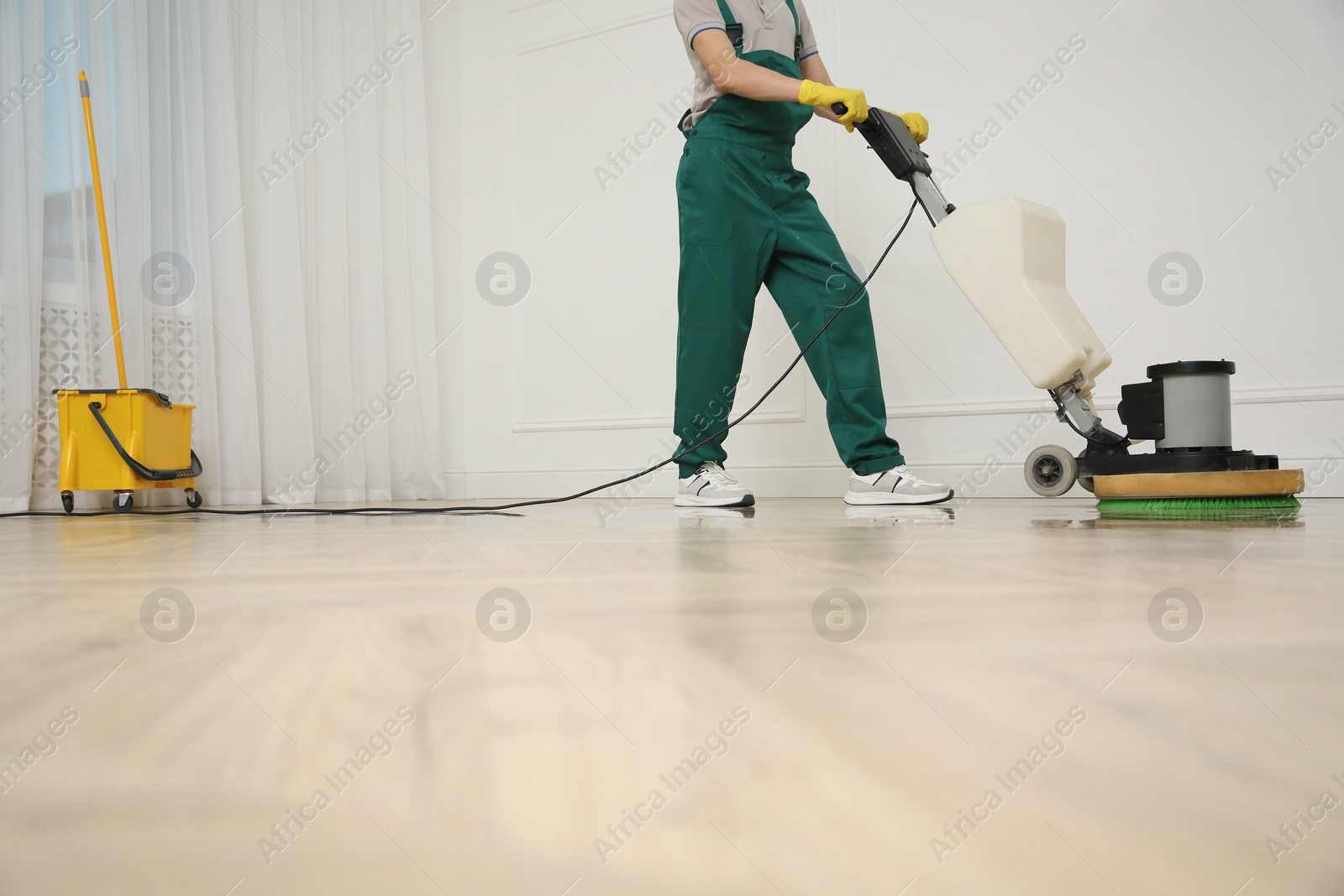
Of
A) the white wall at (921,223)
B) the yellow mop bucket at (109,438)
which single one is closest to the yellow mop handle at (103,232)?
the yellow mop bucket at (109,438)

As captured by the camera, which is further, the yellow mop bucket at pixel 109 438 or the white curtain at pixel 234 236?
the white curtain at pixel 234 236

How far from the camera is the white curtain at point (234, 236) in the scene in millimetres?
2072

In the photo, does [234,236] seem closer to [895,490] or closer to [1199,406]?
[895,490]

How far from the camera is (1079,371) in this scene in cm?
139

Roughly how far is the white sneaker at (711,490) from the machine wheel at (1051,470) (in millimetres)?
547

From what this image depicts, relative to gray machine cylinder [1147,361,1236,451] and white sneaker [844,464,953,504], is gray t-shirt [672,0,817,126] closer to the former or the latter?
white sneaker [844,464,953,504]

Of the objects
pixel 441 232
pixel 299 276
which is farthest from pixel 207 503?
pixel 441 232

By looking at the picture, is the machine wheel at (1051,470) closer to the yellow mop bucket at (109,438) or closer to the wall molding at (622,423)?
the wall molding at (622,423)

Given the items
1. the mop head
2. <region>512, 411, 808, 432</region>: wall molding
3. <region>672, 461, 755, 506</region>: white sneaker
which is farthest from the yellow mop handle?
the mop head

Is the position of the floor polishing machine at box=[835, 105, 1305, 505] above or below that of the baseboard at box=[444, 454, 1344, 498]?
above

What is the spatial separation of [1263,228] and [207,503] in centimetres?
280

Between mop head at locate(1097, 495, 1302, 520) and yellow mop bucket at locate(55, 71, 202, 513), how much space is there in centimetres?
205

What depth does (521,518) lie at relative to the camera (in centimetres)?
144

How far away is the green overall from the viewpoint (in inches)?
66.2
